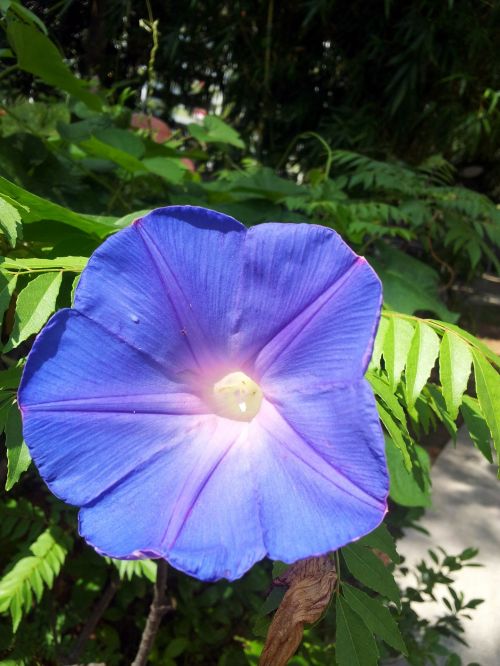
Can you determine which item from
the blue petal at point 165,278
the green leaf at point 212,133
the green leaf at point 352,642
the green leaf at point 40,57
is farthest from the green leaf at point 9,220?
the green leaf at point 212,133

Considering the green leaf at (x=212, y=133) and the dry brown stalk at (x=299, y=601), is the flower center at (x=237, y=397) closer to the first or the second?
the dry brown stalk at (x=299, y=601)

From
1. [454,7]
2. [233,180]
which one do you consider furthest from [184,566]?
[454,7]

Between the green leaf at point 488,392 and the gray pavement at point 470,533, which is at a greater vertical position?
the green leaf at point 488,392

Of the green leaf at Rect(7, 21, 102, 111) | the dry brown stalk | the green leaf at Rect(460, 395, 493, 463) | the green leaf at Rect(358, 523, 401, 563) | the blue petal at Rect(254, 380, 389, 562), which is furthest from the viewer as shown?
the green leaf at Rect(7, 21, 102, 111)

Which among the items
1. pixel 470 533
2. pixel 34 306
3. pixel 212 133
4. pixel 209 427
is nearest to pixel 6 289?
pixel 34 306

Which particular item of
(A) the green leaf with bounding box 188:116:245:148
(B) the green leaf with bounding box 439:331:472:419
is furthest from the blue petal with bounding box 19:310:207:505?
(A) the green leaf with bounding box 188:116:245:148

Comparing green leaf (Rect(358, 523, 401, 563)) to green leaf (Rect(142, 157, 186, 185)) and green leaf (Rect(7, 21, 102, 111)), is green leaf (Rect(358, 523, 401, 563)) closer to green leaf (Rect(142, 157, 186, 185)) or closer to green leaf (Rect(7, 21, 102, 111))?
green leaf (Rect(142, 157, 186, 185))

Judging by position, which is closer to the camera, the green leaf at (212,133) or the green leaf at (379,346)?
the green leaf at (379,346)

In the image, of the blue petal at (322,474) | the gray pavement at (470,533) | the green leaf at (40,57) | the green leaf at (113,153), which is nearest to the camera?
the blue petal at (322,474)
